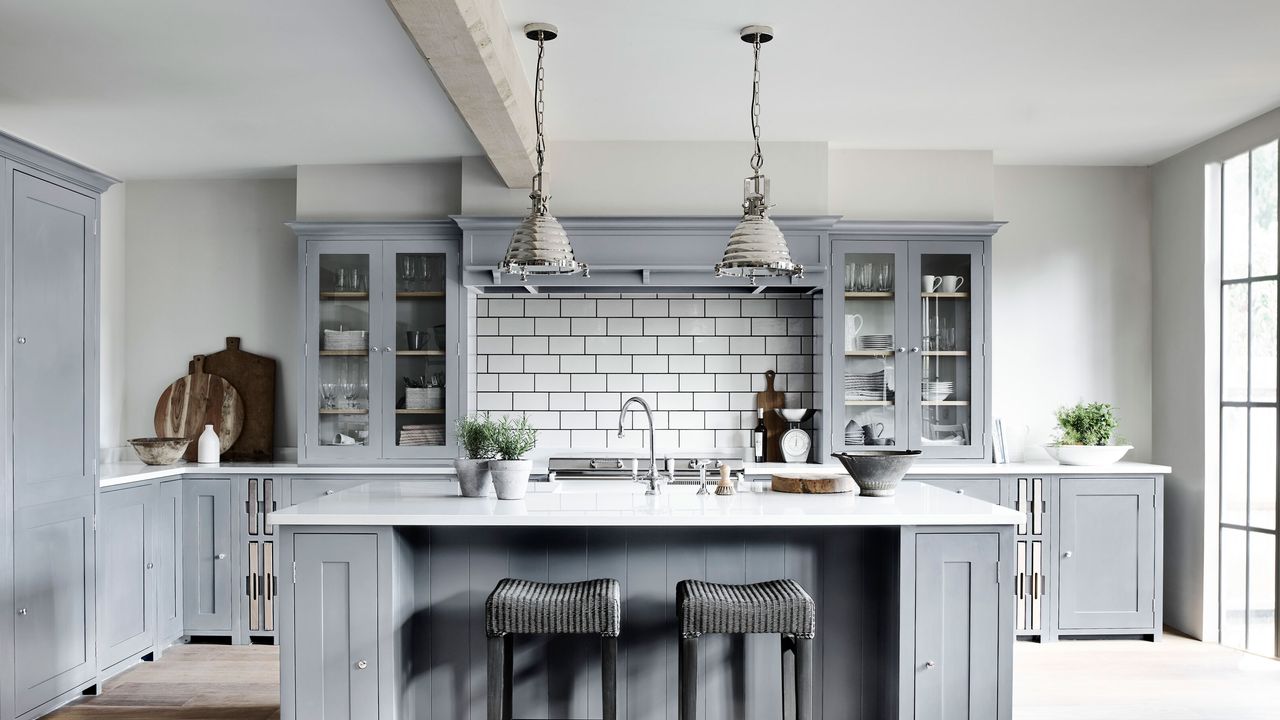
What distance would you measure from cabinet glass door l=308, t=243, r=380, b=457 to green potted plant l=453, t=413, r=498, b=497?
2.00 m

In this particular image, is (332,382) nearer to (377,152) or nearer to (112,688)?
(377,152)

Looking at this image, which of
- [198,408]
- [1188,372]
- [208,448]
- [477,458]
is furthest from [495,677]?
[1188,372]

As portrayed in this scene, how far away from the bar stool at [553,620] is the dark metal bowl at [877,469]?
1.00 metres

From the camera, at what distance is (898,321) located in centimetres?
510

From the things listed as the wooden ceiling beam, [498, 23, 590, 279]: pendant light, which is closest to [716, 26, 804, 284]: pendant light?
[498, 23, 590, 279]: pendant light

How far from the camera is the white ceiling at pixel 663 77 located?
3279 mm

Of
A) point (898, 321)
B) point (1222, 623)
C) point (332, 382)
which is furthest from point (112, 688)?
point (1222, 623)

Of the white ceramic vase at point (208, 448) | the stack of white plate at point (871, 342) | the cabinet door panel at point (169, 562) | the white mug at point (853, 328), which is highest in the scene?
the white mug at point (853, 328)

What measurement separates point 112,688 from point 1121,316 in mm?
5780

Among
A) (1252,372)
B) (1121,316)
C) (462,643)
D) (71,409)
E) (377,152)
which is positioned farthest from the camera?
(1121,316)

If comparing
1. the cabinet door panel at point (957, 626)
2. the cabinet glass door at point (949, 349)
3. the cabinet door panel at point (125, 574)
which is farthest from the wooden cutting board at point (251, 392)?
the cabinet door panel at point (957, 626)

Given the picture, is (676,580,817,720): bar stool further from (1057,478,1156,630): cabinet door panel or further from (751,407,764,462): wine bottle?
(1057,478,1156,630): cabinet door panel

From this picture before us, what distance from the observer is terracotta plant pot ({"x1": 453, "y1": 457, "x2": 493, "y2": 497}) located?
323 centimetres

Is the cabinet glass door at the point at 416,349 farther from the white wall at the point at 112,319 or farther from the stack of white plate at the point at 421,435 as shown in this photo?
the white wall at the point at 112,319
